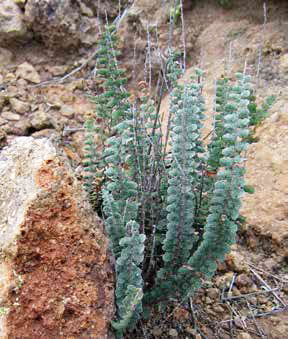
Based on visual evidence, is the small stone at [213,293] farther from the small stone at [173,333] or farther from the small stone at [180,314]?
the small stone at [173,333]

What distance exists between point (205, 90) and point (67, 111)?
1.22m

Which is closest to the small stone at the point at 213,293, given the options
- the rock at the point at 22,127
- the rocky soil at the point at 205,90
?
the rocky soil at the point at 205,90

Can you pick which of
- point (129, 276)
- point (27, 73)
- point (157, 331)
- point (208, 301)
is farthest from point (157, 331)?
point (27, 73)

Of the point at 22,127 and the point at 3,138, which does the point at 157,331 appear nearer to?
the point at 3,138

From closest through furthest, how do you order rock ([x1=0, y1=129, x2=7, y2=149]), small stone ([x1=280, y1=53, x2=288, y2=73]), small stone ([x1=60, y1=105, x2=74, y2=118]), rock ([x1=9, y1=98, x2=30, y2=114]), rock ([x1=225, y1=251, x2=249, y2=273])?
rock ([x1=225, y1=251, x2=249, y2=273]) < small stone ([x1=280, y1=53, x2=288, y2=73]) < rock ([x1=0, y1=129, x2=7, y2=149]) < rock ([x1=9, y1=98, x2=30, y2=114]) < small stone ([x1=60, y1=105, x2=74, y2=118])

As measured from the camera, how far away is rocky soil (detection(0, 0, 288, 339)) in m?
1.96

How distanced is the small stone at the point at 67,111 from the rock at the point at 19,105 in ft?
0.95

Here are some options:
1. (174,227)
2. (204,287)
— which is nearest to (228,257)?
(204,287)

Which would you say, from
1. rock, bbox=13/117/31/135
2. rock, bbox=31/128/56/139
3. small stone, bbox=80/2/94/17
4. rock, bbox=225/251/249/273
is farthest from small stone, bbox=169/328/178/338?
small stone, bbox=80/2/94/17

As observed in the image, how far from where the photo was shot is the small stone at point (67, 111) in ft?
12.1

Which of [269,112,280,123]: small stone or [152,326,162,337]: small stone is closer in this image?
[152,326,162,337]: small stone

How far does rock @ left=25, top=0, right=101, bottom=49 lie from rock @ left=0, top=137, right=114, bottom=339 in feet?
8.81

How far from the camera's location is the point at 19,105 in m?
3.53

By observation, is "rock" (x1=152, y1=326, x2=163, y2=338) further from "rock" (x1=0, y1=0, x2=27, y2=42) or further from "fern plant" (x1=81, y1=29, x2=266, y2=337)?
"rock" (x1=0, y1=0, x2=27, y2=42)
